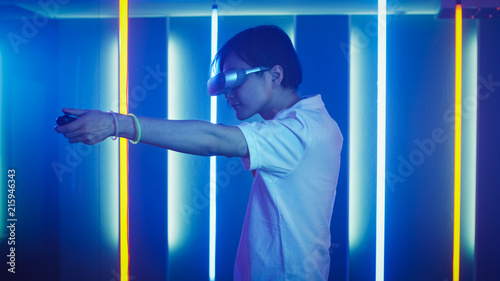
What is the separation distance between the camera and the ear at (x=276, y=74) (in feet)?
4.01

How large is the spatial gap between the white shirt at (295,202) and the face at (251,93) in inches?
5.5

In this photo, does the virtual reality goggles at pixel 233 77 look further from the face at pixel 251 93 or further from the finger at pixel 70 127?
the finger at pixel 70 127

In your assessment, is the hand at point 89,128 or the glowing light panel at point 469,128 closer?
the hand at point 89,128

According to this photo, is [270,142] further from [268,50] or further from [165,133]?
[268,50]

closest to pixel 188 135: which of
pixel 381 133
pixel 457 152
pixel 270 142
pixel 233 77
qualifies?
pixel 270 142

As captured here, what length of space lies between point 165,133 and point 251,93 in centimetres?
42

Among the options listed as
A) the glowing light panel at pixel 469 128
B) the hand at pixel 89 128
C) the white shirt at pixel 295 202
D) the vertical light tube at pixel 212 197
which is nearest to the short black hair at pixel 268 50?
the white shirt at pixel 295 202

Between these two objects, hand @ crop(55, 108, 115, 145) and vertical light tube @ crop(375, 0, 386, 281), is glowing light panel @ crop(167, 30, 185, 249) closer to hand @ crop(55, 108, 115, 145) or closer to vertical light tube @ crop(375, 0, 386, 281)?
vertical light tube @ crop(375, 0, 386, 281)

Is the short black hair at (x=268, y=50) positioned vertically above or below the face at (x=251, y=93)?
above

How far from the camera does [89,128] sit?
81 cm

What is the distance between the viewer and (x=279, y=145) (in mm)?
973

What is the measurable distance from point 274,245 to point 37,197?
116cm

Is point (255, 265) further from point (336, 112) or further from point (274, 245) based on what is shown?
point (336, 112)

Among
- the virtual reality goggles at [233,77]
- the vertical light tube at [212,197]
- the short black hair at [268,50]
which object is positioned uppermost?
the short black hair at [268,50]
